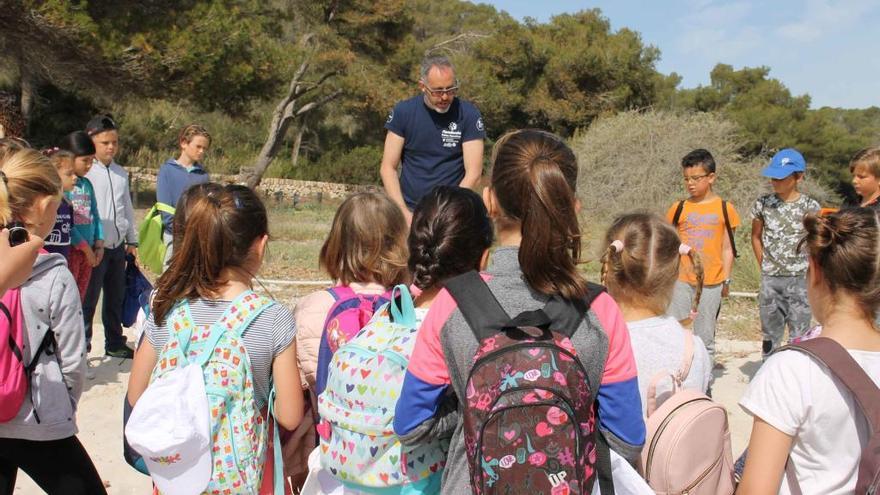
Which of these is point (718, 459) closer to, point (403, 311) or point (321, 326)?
point (403, 311)

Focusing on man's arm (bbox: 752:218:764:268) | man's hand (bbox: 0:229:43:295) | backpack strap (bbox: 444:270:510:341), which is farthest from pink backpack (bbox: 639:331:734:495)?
man's arm (bbox: 752:218:764:268)

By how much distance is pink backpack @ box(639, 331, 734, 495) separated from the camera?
198 cm

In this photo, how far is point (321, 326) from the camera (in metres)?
2.52

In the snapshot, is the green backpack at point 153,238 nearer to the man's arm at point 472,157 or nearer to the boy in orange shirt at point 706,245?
the man's arm at point 472,157

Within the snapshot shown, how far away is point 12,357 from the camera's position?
2.20 meters

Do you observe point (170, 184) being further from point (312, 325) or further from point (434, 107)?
point (312, 325)

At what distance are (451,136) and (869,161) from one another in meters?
2.57

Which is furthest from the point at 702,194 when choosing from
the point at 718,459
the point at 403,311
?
the point at 403,311

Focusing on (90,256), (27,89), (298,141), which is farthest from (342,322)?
(298,141)

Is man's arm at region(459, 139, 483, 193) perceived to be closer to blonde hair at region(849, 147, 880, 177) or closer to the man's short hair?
the man's short hair

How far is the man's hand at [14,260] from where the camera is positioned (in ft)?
6.22

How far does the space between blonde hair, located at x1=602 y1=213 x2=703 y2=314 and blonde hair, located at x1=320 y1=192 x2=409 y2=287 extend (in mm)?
714

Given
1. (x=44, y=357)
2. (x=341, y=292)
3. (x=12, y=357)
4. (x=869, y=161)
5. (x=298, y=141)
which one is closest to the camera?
(x=12, y=357)

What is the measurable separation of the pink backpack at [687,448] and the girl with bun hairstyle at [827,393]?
247 millimetres
